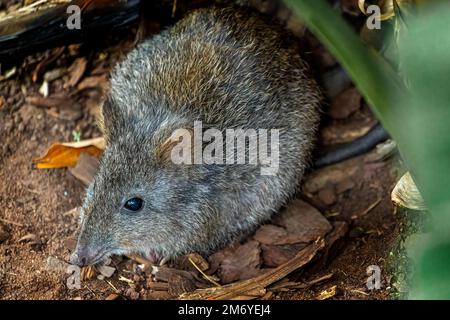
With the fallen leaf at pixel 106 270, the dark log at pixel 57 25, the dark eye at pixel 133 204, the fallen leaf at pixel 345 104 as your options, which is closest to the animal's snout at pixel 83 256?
the fallen leaf at pixel 106 270

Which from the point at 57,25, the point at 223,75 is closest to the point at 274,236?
the point at 223,75

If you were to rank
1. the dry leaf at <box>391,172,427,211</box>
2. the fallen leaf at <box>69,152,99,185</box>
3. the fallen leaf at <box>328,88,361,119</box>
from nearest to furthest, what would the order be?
the dry leaf at <box>391,172,427,211</box> → the fallen leaf at <box>69,152,99,185</box> → the fallen leaf at <box>328,88,361,119</box>

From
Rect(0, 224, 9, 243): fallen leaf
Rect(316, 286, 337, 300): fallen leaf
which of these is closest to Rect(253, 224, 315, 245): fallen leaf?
Rect(316, 286, 337, 300): fallen leaf

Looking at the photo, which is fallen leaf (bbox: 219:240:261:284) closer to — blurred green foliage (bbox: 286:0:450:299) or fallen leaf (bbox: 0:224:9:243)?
fallen leaf (bbox: 0:224:9:243)

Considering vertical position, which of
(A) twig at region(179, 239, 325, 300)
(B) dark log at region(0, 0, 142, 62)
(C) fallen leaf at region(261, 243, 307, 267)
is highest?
(B) dark log at region(0, 0, 142, 62)

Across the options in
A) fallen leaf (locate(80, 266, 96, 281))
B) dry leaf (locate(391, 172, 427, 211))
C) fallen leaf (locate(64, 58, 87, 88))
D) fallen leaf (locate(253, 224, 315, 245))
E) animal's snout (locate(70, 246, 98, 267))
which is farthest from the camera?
fallen leaf (locate(64, 58, 87, 88))

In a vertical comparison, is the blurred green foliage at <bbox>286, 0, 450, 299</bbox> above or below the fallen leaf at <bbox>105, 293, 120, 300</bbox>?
above

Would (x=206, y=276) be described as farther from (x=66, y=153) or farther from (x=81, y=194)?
(x=66, y=153)
